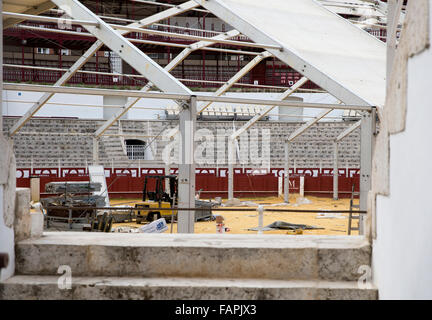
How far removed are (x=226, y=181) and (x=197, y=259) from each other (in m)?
24.5

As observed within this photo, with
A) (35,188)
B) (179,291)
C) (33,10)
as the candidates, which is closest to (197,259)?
(179,291)

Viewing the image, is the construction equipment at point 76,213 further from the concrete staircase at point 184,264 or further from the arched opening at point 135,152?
the arched opening at point 135,152

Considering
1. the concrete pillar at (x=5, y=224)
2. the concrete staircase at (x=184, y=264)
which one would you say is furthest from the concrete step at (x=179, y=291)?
the concrete pillar at (x=5, y=224)

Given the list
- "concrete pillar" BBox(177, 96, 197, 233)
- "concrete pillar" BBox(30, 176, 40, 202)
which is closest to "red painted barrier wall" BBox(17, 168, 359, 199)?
"concrete pillar" BBox(30, 176, 40, 202)

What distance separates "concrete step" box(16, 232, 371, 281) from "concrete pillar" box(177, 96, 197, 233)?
5.58m

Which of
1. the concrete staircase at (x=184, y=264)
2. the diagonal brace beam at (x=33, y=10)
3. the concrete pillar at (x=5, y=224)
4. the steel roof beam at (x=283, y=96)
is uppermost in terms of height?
the diagonal brace beam at (x=33, y=10)

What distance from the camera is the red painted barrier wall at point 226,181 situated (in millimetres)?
27297

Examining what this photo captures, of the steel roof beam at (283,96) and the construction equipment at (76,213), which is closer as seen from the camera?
the construction equipment at (76,213)

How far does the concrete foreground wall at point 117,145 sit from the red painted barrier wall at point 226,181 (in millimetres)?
3121

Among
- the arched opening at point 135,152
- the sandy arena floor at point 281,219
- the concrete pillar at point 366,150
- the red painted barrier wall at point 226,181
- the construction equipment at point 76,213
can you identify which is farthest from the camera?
the arched opening at point 135,152

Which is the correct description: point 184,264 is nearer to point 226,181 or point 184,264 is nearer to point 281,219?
point 281,219

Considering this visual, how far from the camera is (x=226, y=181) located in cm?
2814

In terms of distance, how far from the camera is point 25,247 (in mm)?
3746
